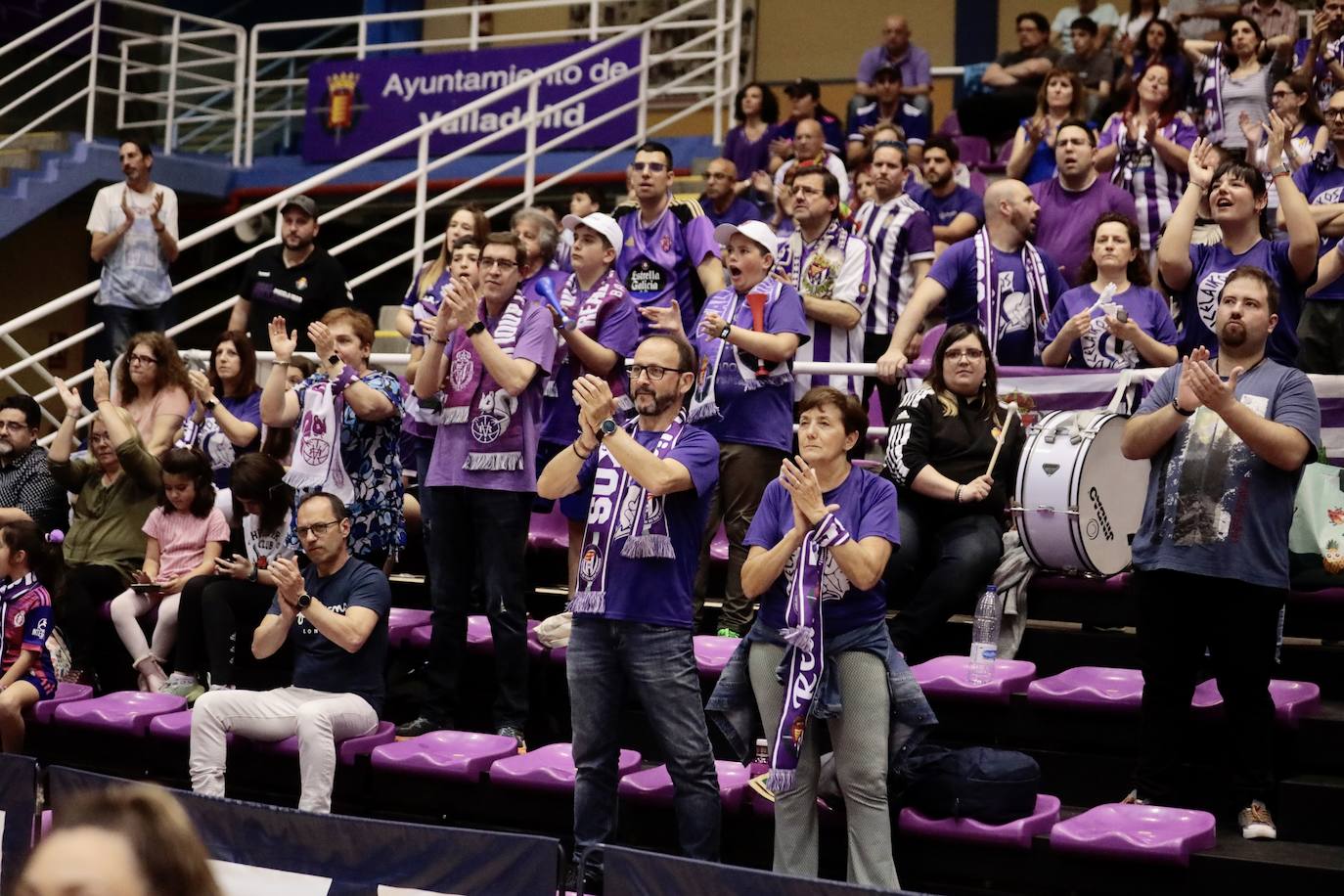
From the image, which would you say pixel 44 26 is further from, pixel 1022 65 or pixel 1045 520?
pixel 1045 520

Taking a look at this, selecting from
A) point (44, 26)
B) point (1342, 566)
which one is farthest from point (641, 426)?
point (44, 26)

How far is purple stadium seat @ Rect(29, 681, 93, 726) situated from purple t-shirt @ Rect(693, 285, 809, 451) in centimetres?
311

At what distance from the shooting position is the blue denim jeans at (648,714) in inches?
220

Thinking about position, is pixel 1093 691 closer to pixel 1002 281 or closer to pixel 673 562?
pixel 673 562

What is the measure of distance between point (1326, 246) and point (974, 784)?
12.6 ft

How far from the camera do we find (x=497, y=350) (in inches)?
260

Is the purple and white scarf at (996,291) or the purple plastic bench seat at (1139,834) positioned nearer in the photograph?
the purple plastic bench seat at (1139,834)

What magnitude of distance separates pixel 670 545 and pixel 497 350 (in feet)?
4.41

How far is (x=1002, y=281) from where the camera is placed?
7.66 metres

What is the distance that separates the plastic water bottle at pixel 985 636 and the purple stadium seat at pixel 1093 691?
199 mm

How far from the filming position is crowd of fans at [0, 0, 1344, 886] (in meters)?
5.55

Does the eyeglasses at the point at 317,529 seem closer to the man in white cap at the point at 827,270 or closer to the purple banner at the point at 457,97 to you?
the man in white cap at the point at 827,270

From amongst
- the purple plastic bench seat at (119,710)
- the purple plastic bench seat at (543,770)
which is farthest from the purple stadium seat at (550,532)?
the purple plastic bench seat at (119,710)

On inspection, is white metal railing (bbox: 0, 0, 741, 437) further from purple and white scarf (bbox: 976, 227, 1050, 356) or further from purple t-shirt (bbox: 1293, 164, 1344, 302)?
purple t-shirt (bbox: 1293, 164, 1344, 302)
